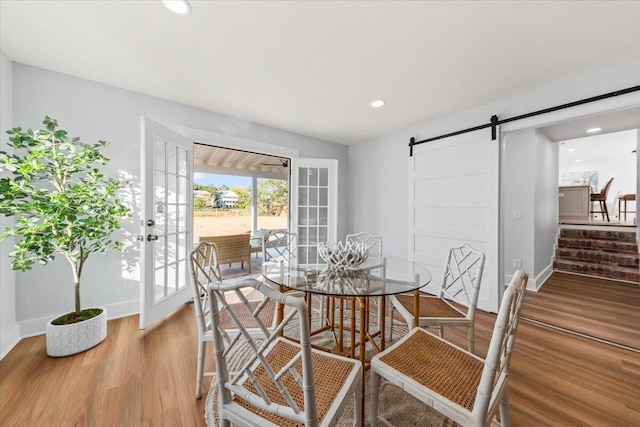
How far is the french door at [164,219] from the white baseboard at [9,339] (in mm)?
907

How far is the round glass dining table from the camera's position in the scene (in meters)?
1.40

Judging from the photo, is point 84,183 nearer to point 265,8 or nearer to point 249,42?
point 249,42

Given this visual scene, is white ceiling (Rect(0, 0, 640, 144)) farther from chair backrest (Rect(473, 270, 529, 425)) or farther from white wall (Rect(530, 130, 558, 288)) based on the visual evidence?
white wall (Rect(530, 130, 558, 288))

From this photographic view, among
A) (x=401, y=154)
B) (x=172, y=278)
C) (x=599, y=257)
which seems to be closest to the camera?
(x=172, y=278)

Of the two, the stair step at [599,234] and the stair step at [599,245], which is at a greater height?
the stair step at [599,234]

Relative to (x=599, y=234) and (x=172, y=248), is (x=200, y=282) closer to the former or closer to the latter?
(x=172, y=248)

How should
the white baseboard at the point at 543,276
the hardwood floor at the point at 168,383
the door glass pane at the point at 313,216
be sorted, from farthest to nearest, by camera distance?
the door glass pane at the point at 313,216, the white baseboard at the point at 543,276, the hardwood floor at the point at 168,383

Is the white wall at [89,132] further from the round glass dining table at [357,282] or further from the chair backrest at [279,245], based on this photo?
the round glass dining table at [357,282]

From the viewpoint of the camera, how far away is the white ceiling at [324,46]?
1.54 meters

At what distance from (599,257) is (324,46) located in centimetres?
592

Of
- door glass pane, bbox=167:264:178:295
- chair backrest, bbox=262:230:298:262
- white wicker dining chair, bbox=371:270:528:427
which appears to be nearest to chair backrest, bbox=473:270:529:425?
white wicker dining chair, bbox=371:270:528:427

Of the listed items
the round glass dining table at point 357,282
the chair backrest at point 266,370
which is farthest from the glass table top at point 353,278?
the chair backrest at point 266,370

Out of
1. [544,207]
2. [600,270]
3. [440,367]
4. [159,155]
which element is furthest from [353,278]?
[600,270]

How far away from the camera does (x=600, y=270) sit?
4188 millimetres
